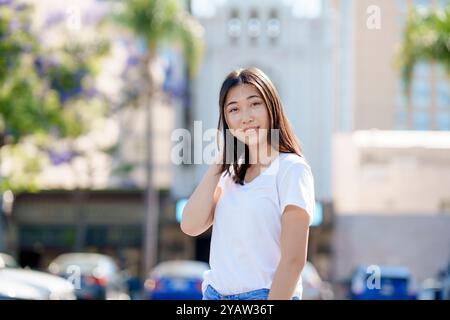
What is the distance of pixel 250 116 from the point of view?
3.09 metres

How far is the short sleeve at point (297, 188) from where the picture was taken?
289 centimetres

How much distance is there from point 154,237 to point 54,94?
10608 mm

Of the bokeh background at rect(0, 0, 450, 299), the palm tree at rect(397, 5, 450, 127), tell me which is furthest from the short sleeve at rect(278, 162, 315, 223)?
the bokeh background at rect(0, 0, 450, 299)

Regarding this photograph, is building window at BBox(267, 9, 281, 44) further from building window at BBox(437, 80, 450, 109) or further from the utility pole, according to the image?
building window at BBox(437, 80, 450, 109)

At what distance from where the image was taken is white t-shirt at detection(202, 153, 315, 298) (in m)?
2.92

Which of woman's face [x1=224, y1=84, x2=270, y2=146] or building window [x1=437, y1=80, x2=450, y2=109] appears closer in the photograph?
woman's face [x1=224, y1=84, x2=270, y2=146]

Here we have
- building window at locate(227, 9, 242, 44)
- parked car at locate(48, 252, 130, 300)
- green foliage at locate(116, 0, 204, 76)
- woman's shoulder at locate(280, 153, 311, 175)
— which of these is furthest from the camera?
building window at locate(227, 9, 242, 44)

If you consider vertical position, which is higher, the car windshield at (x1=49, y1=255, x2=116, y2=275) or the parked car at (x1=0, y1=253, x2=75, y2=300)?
the parked car at (x1=0, y1=253, x2=75, y2=300)

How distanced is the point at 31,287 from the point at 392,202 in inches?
1129

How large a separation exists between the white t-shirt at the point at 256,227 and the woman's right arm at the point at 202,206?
3.1 inches

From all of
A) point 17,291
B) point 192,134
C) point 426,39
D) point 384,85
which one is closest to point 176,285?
point 192,134

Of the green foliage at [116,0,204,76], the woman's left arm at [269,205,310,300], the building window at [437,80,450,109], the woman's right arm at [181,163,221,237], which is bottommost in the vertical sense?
the woman's left arm at [269,205,310,300]

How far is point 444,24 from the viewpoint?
72.1 ft

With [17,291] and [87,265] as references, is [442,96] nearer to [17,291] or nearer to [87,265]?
[87,265]
